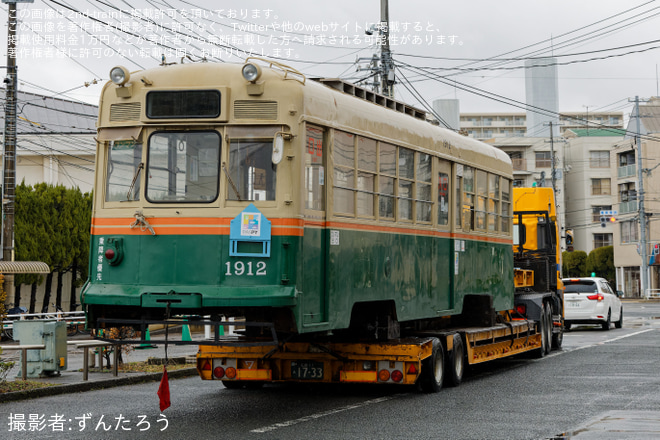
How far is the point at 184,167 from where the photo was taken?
31.1 feet

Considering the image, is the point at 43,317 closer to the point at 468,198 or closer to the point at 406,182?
the point at 468,198

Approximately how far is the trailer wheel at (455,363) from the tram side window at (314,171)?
413 centimetres

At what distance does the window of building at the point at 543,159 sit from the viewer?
80.6 meters

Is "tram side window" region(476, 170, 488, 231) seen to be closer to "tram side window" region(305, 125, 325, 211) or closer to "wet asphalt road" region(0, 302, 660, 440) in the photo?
"wet asphalt road" region(0, 302, 660, 440)

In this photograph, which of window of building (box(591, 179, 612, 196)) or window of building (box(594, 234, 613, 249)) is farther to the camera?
window of building (box(594, 234, 613, 249))

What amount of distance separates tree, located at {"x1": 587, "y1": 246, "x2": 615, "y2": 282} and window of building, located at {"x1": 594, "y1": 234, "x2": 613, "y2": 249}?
23.9ft

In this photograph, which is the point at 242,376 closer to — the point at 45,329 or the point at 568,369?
the point at 45,329

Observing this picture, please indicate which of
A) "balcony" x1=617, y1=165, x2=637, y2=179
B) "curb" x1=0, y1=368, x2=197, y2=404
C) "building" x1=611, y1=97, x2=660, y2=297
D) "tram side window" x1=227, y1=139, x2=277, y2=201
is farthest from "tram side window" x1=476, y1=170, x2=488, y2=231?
"balcony" x1=617, y1=165, x2=637, y2=179

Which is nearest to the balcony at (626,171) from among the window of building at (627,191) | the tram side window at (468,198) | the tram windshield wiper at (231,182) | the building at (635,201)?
the building at (635,201)

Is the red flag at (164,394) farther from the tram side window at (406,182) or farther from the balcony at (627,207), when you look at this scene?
the balcony at (627,207)

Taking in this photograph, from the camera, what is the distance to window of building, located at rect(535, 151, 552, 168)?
80.6 metres

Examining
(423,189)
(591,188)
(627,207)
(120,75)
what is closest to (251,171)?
(120,75)

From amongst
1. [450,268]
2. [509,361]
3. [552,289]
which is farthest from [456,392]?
[552,289]

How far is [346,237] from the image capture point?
10312 mm
